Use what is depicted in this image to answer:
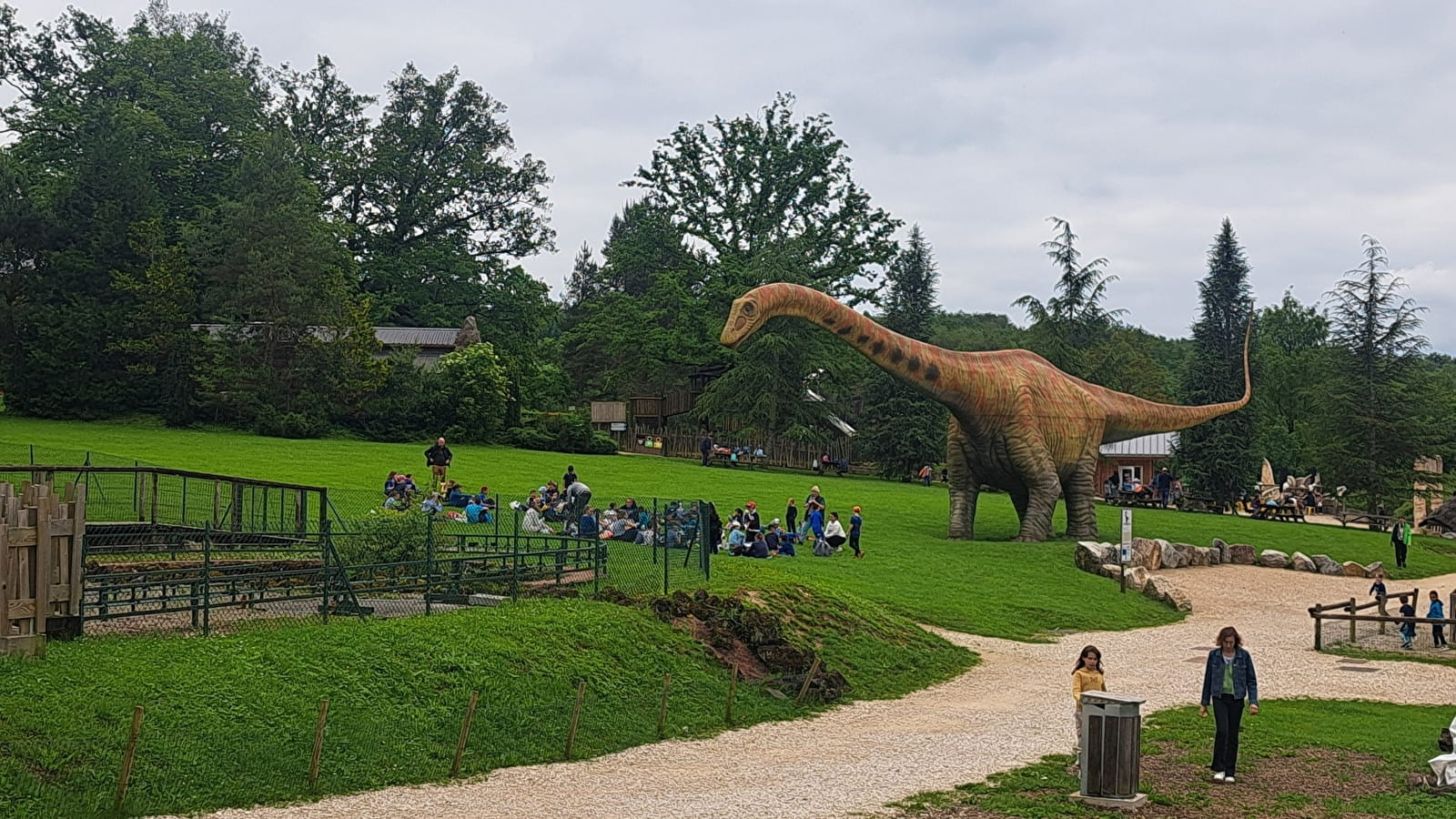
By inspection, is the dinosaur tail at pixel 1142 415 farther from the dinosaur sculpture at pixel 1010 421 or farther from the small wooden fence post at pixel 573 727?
the small wooden fence post at pixel 573 727

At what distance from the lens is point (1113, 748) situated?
12039 millimetres

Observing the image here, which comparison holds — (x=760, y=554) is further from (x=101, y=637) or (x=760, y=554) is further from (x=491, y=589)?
(x=101, y=637)

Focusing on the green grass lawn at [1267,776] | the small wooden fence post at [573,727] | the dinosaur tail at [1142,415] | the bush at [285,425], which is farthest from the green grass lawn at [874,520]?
the green grass lawn at [1267,776]

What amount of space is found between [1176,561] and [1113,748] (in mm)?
23853

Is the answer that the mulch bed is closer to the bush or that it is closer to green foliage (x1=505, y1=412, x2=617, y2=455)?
the bush

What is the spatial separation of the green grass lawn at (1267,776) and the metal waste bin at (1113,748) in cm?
28

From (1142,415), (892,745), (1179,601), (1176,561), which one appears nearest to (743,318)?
(1179,601)

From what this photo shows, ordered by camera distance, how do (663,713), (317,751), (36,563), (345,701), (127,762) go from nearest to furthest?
(127,762)
(317,751)
(36,563)
(345,701)
(663,713)

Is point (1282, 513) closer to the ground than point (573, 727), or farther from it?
farther from it

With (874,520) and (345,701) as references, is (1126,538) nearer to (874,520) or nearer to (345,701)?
(874,520)

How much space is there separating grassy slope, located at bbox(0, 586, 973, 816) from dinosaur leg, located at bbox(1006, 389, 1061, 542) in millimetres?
15702

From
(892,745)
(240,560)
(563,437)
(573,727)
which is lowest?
(892,745)

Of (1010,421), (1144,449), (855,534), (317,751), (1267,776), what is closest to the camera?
(317,751)

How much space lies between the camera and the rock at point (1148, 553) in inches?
1320
